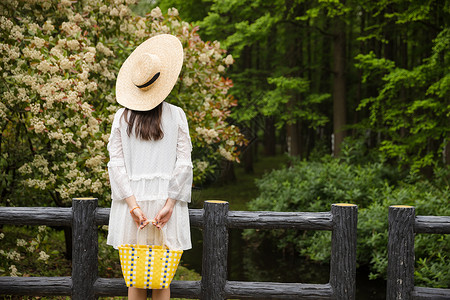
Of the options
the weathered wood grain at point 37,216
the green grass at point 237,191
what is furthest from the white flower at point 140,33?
the green grass at point 237,191

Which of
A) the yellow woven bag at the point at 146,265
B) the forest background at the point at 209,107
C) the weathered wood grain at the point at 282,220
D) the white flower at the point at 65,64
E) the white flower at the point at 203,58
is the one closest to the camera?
the yellow woven bag at the point at 146,265

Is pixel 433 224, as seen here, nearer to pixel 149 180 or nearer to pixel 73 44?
pixel 149 180

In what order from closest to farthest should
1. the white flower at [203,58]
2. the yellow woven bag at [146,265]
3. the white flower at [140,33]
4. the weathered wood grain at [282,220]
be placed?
the yellow woven bag at [146,265] → the weathered wood grain at [282,220] → the white flower at [140,33] → the white flower at [203,58]

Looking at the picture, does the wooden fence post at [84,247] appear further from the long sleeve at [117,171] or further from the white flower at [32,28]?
the white flower at [32,28]

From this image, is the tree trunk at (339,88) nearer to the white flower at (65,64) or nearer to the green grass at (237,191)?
the green grass at (237,191)

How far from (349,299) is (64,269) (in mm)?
4414

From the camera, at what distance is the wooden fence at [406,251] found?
3902 mm

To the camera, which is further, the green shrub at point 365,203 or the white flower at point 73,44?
the green shrub at point 365,203

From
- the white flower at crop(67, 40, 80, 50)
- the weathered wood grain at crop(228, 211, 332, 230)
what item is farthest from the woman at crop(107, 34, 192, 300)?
the white flower at crop(67, 40, 80, 50)

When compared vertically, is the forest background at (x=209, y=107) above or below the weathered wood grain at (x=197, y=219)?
above

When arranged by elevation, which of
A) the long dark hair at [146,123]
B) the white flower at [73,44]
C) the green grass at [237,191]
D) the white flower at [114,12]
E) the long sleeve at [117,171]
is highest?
the white flower at [114,12]

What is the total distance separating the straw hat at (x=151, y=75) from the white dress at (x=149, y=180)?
6.1 inches

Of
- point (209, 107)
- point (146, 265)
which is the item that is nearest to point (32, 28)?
point (209, 107)

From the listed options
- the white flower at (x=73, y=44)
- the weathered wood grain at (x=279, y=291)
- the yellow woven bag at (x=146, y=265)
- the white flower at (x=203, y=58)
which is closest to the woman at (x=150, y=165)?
the yellow woven bag at (x=146, y=265)
